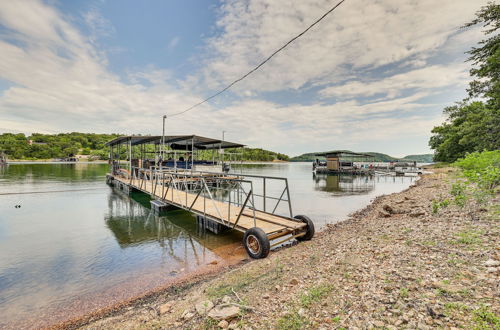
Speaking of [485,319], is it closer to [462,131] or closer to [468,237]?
[468,237]

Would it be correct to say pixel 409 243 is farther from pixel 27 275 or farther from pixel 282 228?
pixel 27 275

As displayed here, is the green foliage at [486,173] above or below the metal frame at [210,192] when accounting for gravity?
above

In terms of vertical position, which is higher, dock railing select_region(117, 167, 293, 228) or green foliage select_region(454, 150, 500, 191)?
green foliage select_region(454, 150, 500, 191)

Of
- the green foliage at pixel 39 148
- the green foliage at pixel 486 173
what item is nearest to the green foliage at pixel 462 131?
the green foliage at pixel 486 173

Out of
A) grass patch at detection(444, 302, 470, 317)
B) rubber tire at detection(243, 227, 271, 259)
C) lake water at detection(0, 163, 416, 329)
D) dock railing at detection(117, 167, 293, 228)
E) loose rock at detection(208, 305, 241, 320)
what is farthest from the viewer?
dock railing at detection(117, 167, 293, 228)

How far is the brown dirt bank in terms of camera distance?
2352mm

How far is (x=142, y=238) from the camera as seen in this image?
8469 mm

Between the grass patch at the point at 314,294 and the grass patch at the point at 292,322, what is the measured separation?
263mm

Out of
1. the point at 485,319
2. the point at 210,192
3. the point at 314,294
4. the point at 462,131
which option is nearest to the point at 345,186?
the point at 462,131

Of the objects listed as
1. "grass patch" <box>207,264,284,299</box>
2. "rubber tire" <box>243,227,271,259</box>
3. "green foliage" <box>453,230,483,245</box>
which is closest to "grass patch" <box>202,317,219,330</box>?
"grass patch" <box>207,264,284,299</box>

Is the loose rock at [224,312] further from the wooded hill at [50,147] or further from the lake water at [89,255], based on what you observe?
the wooded hill at [50,147]

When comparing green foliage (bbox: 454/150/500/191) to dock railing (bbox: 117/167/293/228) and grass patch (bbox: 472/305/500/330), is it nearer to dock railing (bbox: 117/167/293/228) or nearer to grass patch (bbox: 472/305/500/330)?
grass patch (bbox: 472/305/500/330)

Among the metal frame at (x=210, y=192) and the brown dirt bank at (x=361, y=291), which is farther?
the metal frame at (x=210, y=192)

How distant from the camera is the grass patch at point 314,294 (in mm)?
2902
